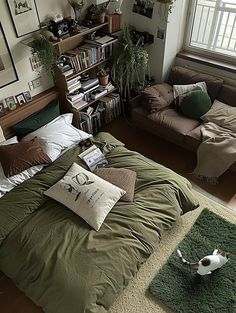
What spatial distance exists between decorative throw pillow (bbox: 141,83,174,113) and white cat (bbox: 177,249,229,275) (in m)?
1.64

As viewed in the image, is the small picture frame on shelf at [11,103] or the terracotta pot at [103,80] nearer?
the small picture frame on shelf at [11,103]

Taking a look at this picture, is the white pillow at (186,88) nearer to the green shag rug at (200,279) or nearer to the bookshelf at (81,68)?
the bookshelf at (81,68)

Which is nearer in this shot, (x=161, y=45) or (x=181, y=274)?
(x=181, y=274)

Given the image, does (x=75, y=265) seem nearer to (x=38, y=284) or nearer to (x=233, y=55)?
(x=38, y=284)

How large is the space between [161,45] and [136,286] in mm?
2579

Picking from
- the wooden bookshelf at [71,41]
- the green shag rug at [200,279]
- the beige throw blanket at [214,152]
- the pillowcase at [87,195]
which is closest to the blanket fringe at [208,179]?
the beige throw blanket at [214,152]

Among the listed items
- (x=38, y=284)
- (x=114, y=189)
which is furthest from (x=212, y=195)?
(x=38, y=284)

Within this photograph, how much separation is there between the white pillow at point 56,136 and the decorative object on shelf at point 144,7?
156 centimetres

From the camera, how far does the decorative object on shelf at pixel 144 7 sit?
3.11 m

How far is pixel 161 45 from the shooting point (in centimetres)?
330

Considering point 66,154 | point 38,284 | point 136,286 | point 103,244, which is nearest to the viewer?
point 38,284

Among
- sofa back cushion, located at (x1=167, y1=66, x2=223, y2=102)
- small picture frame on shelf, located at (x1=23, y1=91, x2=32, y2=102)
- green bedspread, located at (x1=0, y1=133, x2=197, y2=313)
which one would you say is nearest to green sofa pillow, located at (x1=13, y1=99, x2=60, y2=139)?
small picture frame on shelf, located at (x1=23, y1=91, x2=32, y2=102)

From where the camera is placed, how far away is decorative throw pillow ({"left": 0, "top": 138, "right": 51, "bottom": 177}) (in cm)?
228

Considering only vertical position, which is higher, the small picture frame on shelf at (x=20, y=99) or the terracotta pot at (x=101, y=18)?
the terracotta pot at (x=101, y=18)
